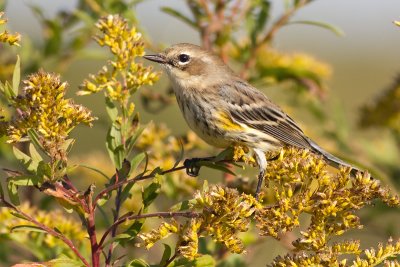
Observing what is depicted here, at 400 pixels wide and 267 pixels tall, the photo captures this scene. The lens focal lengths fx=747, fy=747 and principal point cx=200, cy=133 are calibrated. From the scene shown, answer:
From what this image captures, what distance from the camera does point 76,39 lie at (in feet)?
15.9

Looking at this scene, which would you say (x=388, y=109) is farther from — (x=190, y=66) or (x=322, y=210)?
(x=322, y=210)

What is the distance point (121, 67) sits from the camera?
2.98 m

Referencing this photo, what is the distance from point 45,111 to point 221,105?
2.24 metres

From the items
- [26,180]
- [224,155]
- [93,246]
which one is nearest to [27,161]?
[26,180]

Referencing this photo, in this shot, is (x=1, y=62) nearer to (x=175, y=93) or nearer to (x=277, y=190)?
(x=175, y=93)

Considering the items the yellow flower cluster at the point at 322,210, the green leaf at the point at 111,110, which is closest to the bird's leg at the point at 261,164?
the yellow flower cluster at the point at 322,210

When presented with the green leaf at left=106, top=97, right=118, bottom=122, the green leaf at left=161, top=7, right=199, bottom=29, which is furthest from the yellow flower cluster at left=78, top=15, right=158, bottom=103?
the green leaf at left=161, top=7, right=199, bottom=29

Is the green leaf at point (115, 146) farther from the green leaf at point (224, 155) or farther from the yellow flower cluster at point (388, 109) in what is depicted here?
the yellow flower cluster at point (388, 109)

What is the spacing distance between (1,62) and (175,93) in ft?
3.56

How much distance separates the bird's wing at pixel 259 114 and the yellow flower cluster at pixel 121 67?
164 cm

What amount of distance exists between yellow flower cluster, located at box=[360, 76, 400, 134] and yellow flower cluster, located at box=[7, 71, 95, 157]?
2.81m

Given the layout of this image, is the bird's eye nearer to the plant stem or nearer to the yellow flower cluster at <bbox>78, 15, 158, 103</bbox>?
the yellow flower cluster at <bbox>78, 15, 158, 103</bbox>

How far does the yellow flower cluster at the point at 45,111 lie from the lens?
2529 millimetres

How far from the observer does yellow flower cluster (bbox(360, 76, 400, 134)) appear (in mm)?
4879
